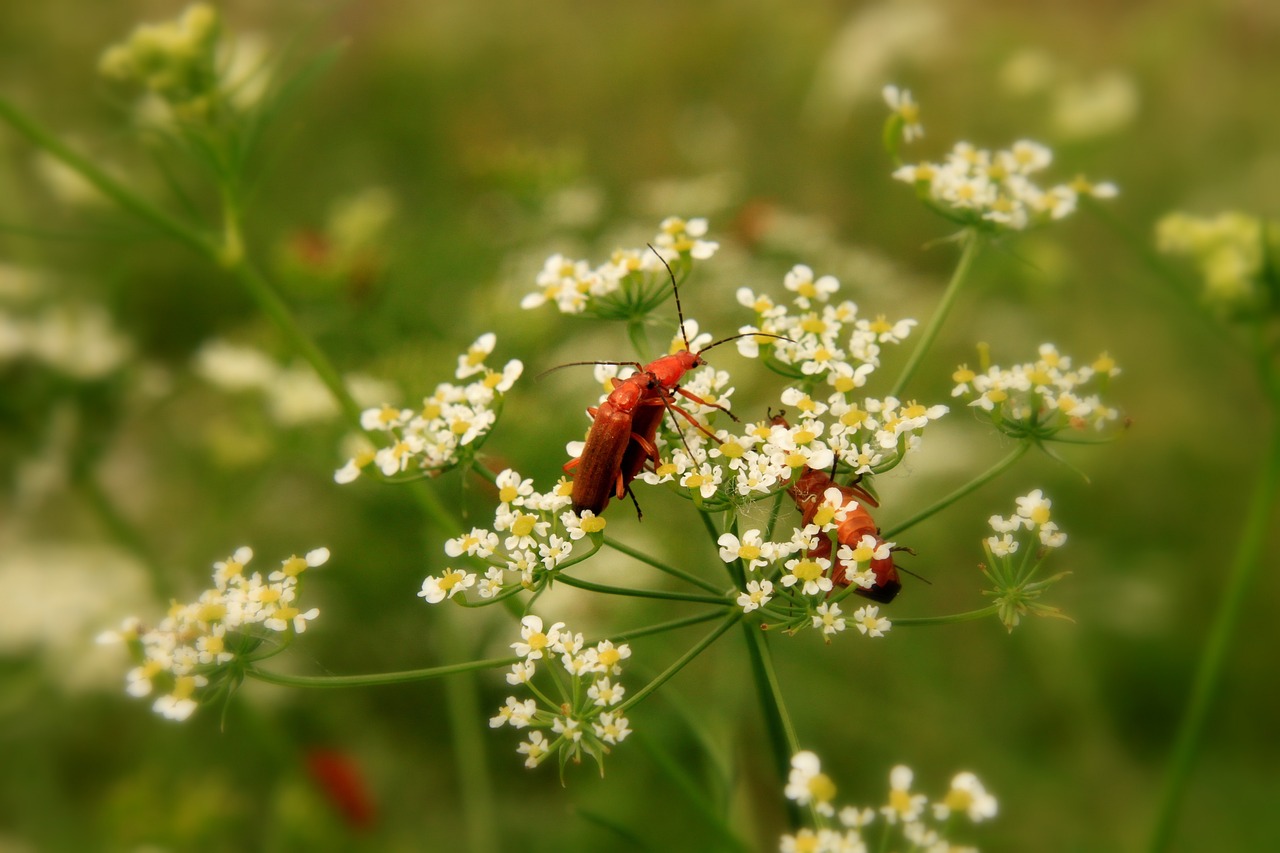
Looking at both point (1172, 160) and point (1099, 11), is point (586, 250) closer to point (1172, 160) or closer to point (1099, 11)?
point (1172, 160)

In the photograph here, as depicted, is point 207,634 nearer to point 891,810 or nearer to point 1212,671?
point 891,810

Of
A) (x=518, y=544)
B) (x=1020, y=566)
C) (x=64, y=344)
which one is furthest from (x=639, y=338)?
(x=64, y=344)

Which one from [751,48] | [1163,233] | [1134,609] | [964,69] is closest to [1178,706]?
[1134,609]

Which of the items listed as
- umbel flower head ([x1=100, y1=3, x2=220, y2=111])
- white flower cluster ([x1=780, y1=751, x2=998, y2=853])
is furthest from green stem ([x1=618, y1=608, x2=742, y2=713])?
umbel flower head ([x1=100, y1=3, x2=220, y2=111])

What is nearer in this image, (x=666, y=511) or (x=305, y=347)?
(x=305, y=347)

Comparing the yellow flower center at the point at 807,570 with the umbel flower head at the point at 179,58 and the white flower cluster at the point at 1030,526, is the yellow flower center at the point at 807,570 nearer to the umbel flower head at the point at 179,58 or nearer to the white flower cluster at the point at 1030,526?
the white flower cluster at the point at 1030,526

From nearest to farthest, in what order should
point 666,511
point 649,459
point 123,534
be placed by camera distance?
point 649,459
point 123,534
point 666,511

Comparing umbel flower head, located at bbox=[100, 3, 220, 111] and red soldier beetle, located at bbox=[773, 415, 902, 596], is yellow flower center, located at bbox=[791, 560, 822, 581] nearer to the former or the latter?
red soldier beetle, located at bbox=[773, 415, 902, 596]
